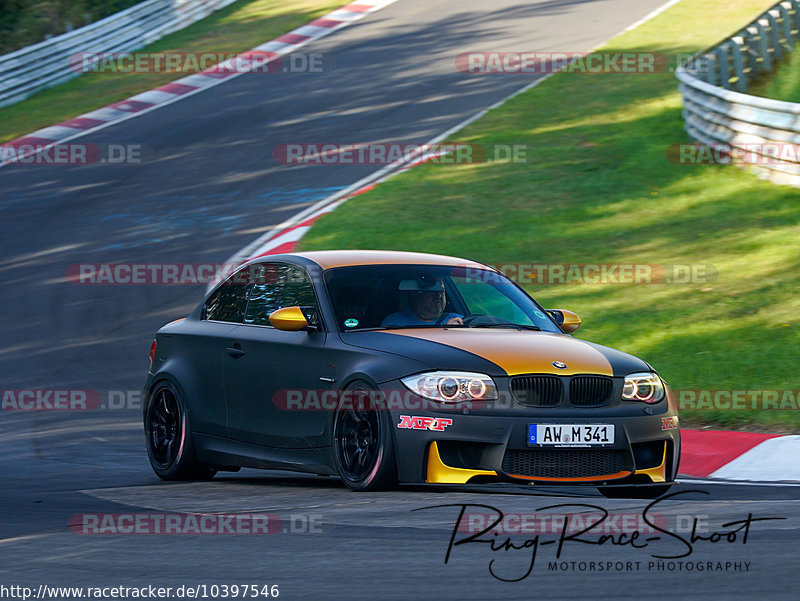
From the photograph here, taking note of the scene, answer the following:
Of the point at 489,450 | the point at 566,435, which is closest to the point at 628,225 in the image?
the point at 566,435

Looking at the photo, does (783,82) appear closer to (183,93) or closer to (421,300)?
(183,93)

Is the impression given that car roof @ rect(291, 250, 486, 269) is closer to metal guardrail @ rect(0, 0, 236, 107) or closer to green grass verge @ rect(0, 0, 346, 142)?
green grass verge @ rect(0, 0, 346, 142)

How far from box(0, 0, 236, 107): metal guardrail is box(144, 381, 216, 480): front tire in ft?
64.7

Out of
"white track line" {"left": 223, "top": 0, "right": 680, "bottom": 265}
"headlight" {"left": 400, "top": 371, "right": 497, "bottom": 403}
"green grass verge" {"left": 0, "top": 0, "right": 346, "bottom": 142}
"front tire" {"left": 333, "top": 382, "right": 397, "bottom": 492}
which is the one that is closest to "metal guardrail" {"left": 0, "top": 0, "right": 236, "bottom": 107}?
"green grass verge" {"left": 0, "top": 0, "right": 346, "bottom": 142}

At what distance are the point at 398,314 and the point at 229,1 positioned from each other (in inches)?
1200

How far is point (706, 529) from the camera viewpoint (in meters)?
5.96

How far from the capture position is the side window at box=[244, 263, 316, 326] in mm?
8258

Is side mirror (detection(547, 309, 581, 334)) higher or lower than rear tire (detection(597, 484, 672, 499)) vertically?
higher

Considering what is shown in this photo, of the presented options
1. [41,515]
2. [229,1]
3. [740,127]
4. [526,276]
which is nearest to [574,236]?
[526,276]

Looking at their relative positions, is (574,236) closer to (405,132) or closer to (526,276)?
(526,276)

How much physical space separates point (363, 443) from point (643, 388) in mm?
1645

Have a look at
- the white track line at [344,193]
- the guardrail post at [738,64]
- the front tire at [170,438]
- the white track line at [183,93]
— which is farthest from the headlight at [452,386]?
the white track line at [183,93]

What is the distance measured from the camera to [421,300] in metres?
8.15

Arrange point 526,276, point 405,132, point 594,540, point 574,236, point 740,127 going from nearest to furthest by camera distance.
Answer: point 594,540, point 526,276, point 574,236, point 740,127, point 405,132
